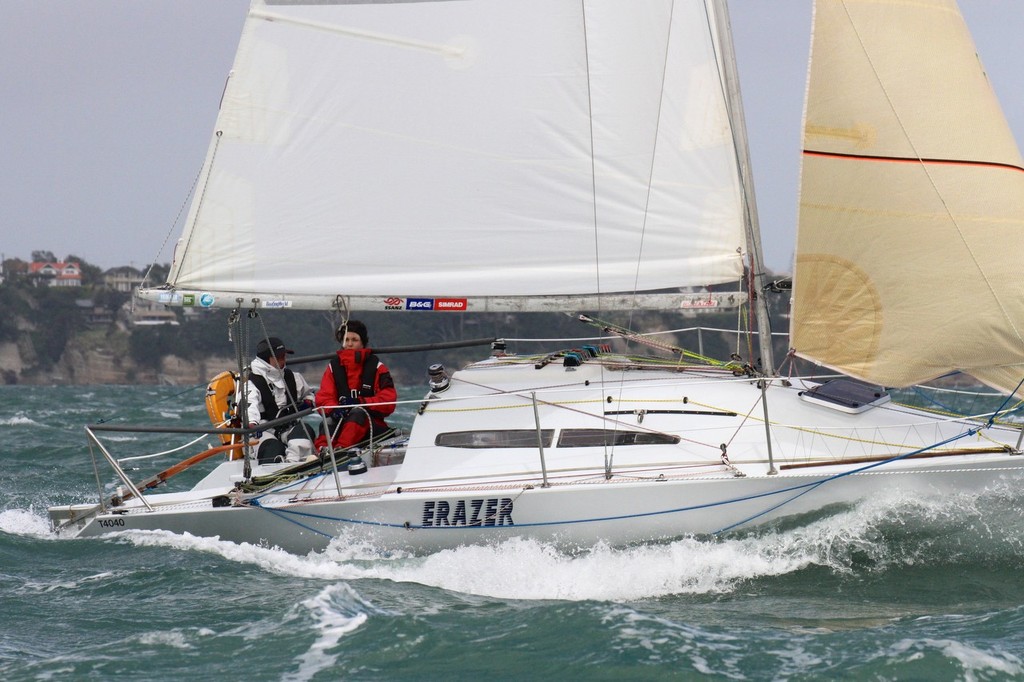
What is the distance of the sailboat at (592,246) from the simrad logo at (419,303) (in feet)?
0.08

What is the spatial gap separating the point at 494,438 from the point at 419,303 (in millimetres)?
1234

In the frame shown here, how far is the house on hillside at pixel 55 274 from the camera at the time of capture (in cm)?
9494

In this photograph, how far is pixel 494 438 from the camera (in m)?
7.83

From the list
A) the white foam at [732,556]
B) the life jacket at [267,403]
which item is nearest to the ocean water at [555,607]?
the white foam at [732,556]

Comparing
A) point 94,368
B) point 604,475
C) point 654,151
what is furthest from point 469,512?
point 94,368

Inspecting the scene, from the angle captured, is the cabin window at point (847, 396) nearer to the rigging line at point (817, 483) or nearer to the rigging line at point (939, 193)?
the rigging line at point (817, 483)

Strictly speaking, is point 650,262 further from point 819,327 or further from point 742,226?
point 819,327

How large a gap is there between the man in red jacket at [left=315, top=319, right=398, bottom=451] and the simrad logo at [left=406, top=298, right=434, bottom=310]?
0.41m

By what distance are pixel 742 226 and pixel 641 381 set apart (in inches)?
52.8

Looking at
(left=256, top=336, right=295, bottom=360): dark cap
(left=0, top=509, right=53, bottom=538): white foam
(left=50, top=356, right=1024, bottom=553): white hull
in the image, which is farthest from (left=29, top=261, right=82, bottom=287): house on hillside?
(left=50, top=356, right=1024, bottom=553): white hull

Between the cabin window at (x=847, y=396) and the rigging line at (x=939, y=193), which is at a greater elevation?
the rigging line at (x=939, y=193)

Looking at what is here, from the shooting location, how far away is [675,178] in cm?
803

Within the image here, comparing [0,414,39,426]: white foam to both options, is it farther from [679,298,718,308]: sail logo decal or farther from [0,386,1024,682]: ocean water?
[679,298,718,308]: sail logo decal

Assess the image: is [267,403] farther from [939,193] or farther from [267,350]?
[939,193]
